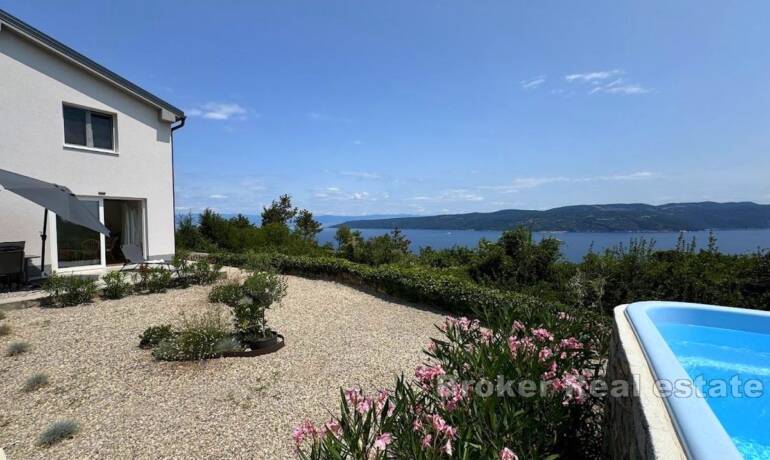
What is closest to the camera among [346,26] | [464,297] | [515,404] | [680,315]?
[515,404]

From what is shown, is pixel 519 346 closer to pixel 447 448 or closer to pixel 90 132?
pixel 447 448

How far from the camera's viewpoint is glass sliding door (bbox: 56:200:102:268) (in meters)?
9.73

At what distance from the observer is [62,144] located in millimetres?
9531

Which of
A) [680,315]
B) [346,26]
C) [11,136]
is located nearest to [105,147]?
[11,136]

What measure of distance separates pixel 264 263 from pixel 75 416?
317 inches

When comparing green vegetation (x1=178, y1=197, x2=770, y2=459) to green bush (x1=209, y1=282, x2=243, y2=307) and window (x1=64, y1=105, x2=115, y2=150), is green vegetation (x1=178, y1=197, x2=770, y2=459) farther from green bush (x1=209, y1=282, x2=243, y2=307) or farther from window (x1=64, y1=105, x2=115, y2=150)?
window (x1=64, y1=105, x2=115, y2=150)

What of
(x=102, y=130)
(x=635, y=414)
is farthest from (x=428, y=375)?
(x=102, y=130)

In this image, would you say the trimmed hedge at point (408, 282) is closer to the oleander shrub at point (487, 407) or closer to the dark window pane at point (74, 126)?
the oleander shrub at point (487, 407)

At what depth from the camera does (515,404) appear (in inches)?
90.3

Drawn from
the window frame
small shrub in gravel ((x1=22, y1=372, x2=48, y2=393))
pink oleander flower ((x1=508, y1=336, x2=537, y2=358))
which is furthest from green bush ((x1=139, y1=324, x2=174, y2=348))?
the window frame

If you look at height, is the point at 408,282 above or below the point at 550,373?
below

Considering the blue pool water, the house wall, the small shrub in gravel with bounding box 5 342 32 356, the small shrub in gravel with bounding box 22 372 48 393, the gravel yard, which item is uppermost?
the house wall

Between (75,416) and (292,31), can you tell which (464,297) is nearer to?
(75,416)

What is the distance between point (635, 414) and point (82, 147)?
1284 cm
